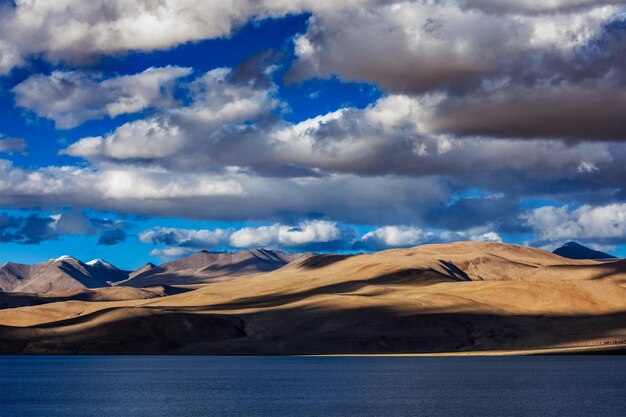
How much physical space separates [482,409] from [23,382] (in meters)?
75.1

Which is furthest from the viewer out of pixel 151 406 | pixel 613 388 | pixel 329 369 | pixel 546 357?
pixel 546 357

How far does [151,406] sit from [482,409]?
31138mm

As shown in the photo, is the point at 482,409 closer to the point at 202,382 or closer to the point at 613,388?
the point at 613,388

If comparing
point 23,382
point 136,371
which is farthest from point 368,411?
point 136,371

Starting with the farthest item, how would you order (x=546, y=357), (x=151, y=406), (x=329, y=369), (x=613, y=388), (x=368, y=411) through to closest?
(x=546, y=357) < (x=329, y=369) < (x=613, y=388) < (x=151, y=406) < (x=368, y=411)

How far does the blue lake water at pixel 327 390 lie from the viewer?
8706 centimetres

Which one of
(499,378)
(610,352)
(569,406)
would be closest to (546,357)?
(610,352)

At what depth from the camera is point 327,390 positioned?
109312mm

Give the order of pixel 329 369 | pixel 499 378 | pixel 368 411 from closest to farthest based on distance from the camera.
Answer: pixel 368 411
pixel 499 378
pixel 329 369

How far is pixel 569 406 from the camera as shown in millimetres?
87188

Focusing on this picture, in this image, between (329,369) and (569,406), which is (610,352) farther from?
(569,406)

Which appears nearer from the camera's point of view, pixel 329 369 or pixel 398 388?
pixel 398 388

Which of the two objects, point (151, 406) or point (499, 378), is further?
point (499, 378)

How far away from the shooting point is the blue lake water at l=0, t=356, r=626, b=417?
286 feet
